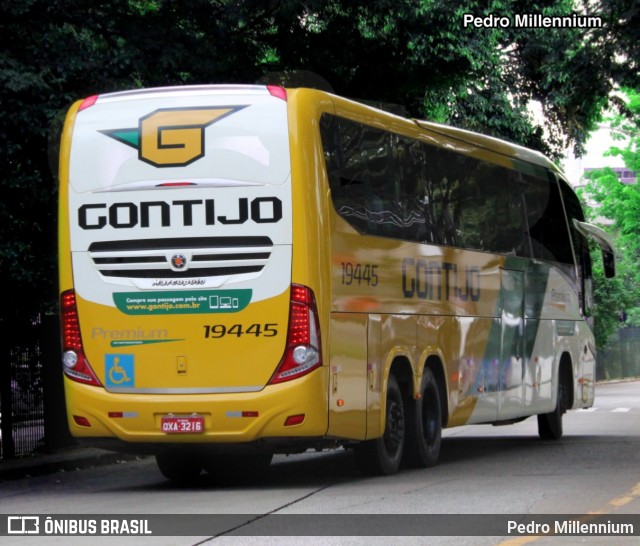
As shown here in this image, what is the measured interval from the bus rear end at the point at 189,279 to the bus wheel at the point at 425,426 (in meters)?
2.46

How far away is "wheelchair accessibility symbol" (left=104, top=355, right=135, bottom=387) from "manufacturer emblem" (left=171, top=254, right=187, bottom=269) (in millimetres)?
967

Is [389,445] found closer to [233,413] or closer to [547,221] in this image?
[233,413]

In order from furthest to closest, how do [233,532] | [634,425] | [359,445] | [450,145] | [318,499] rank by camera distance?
[634,425], [450,145], [359,445], [318,499], [233,532]

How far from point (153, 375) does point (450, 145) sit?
5230 mm

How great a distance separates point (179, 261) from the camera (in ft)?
45.3

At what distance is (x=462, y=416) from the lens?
17.5m

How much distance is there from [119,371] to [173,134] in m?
2.27

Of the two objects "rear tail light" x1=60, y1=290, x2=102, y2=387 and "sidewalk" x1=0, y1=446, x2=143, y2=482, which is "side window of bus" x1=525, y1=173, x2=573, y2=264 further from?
"rear tail light" x1=60, y1=290, x2=102, y2=387

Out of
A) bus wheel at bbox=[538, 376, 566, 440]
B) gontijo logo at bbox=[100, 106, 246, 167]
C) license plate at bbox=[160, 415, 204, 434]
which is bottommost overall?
bus wheel at bbox=[538, 376, 566, 440]

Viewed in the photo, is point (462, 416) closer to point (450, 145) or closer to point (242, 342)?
point (450, 145)

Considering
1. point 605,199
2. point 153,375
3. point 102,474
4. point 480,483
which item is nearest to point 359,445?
point 480,483

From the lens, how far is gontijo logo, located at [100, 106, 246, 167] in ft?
45.5

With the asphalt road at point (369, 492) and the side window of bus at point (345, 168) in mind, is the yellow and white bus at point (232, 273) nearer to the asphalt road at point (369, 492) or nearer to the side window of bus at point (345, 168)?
the side window of bus at point (345, 168)

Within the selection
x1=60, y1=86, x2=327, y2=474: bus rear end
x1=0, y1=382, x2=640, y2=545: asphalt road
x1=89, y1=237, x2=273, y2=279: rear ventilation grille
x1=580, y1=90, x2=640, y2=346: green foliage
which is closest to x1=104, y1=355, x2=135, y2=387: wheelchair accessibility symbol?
x1=60, y1=86, x2=327, y2=474: bus rear end
